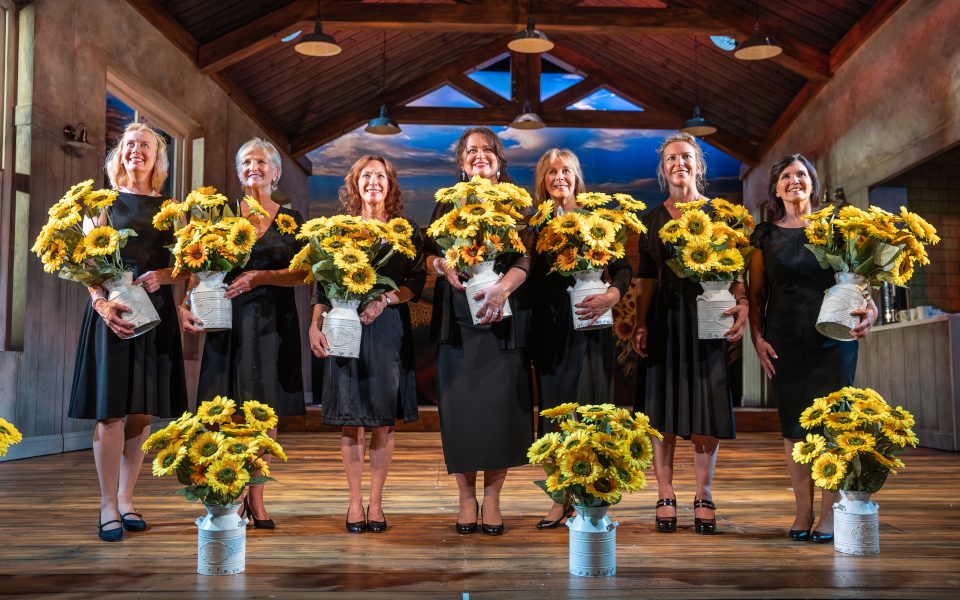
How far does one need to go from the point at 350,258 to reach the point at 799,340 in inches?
62.5

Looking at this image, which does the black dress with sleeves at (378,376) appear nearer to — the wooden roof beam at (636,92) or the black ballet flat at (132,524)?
the black ballet flat at (132,524)

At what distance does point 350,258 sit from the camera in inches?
117

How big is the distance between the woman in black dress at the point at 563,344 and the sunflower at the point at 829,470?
0.74m

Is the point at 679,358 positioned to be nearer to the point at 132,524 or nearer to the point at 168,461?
the point at 168,461

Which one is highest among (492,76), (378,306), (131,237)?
(492,76)

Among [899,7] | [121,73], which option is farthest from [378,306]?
[899,7]

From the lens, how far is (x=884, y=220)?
286 cm

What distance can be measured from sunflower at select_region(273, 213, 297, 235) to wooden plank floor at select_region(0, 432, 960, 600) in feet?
3.62

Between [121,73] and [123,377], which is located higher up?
[121,73]

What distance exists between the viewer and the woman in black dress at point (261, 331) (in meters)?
3.19

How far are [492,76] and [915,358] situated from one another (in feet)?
25.9

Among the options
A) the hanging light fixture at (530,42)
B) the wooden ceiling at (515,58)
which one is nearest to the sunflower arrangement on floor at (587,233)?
the hanging light fixture at (530,42)

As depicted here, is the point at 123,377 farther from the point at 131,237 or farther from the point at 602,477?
the point at 602,477

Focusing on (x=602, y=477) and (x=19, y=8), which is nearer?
(x=602, y=477)
